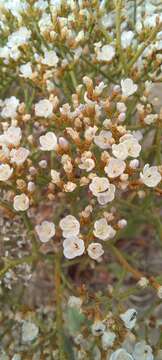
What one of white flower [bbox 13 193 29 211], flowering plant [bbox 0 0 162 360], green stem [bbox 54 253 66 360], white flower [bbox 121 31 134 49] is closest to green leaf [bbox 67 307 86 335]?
flowering plant [bbox 0 0 162 360]

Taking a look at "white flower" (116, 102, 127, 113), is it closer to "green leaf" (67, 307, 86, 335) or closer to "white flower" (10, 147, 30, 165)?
"white flower" (10, 147, 30, 165)

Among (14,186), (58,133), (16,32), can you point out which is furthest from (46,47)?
(14,186)

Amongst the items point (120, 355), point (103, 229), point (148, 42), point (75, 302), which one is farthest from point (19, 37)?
point (120, 355)

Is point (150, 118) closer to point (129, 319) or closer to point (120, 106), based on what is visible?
point (120, 106)

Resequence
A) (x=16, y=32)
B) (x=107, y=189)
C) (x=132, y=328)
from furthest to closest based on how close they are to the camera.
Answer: (x=16, y=32) → (x=132, y=328) → (x=107, y=189)

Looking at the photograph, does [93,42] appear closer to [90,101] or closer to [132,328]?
[90,101]

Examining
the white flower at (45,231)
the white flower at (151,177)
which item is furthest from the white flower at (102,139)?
the white flower at (45,231)

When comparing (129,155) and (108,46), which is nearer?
(129,155)

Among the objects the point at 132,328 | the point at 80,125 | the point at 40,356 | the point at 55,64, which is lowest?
the point at 40,356
